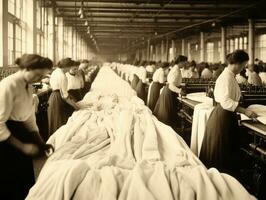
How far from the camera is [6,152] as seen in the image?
2.70 metres

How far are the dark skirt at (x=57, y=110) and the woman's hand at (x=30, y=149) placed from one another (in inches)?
129

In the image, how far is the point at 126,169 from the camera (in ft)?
8.24

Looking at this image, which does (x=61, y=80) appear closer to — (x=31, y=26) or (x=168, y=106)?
(x=168, y=106)

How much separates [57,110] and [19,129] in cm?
324

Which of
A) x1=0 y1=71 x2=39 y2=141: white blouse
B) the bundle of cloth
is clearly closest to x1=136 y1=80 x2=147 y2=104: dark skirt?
the bundle of cloth

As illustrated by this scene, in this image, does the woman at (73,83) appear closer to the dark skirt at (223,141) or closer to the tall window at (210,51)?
the dark skirt at (223,141)

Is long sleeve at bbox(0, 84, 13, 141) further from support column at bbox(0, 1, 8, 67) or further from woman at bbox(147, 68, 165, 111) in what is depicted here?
woman at bbox(147, 68, 165, 111)

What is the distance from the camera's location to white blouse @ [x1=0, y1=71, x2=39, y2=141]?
2.45 metres

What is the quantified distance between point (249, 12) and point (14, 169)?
1056 cm

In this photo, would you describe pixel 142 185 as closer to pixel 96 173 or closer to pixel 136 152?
pixel 96 173

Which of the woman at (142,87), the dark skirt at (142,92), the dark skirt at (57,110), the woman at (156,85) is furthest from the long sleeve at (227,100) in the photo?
the dark skirt at (142,92)

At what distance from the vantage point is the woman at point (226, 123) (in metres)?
3.96

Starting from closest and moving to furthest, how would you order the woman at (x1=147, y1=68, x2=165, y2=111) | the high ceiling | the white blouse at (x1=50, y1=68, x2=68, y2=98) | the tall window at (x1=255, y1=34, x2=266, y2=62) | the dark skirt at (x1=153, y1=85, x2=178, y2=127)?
the white blouse at (x1=50, y1=68, x2=68, y2=98) → the dark skirt at (x1=153, y1=85, x2=178, y2=127) → the woman at (x1=147, y1=68, x2=165, y2=111) → the high ceiling → the tall window at (x1=255, y1=34, x2=266, y2=62)

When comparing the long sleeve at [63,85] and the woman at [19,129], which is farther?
the long sleeve at [63,85]
